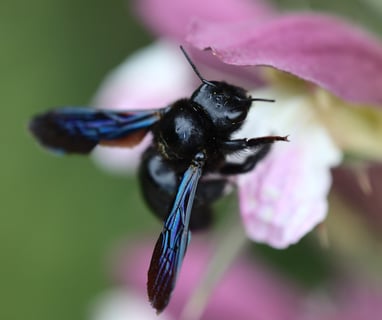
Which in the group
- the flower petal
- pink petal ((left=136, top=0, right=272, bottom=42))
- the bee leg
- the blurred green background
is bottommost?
the blurred green background

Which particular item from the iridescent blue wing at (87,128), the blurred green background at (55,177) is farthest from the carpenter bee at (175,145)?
the blurred green background at (55,177)

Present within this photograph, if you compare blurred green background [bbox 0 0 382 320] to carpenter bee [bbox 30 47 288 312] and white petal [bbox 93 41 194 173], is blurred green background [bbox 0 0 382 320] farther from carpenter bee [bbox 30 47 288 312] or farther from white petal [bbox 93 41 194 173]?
carpenter bee [bbox 30 47 288 312]

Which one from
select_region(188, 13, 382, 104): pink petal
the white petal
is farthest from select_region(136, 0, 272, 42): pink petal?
select_region(188, 13, 382, 104): pink petal

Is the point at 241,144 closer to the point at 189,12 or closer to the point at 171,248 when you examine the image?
the point at 171,248

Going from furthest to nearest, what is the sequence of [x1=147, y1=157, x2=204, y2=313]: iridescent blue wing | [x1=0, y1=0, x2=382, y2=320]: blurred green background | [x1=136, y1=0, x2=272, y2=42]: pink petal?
[x1=0, y1=0, x2=382, y2=320]: blurred green background, [x1=136, y1=0, x2=272, y2=42]: pink petal, [x1=147, y1=157, x2=204, y2=313]: iridescent blue wing

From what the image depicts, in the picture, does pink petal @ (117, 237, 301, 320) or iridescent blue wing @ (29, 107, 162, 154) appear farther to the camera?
pink petal @ (117, 237, 301, 320)

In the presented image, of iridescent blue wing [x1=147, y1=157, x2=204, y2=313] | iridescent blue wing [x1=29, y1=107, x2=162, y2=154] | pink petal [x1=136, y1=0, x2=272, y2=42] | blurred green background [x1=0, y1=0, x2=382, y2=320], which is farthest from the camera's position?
blurred green background [x1=0, y1=0, x2=382, y2=320]

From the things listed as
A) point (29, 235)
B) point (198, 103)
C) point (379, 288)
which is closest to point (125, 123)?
point (198, 103)

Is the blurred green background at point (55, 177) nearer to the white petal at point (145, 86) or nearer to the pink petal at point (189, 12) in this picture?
the white petal at point (145, 86)
